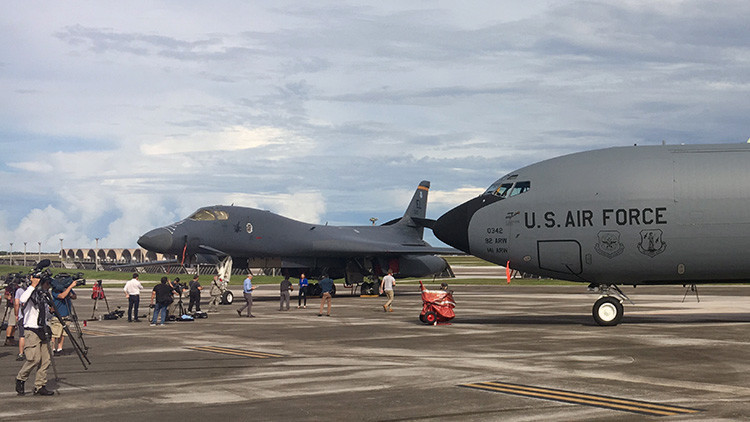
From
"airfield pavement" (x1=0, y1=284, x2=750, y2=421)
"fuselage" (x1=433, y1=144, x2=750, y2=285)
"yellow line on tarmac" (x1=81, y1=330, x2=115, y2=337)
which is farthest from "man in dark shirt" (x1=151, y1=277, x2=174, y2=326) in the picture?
"fuselage" (x1=433, y1=144, x2=750, y2=285)

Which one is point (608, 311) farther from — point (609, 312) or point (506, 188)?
point (506, 188)

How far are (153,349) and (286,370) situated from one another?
5.57 m

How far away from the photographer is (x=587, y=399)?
11023 mm

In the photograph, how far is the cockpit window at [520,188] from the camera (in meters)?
23.3

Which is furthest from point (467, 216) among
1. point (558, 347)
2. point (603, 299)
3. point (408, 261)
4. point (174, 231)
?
point (408, 261)

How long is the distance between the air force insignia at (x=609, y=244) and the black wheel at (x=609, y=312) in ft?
5.65

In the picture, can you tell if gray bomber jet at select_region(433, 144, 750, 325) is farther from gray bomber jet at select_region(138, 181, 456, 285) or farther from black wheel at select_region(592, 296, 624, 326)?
gray bomber jet at select_region(138, 181, 456, 285)

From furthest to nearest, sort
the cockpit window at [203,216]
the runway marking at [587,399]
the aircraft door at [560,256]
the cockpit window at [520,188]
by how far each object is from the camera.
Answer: the cockpit window at [203,216] < the cockpit window at [520,188] < the aircraft door at [560,256] < the runway marking at [587,399]

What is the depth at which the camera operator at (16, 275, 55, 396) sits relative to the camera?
478 inches

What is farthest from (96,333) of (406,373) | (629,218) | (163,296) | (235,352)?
(629,218)

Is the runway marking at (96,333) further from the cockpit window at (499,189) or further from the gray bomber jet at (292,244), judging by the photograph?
the gray bomber jet at (292,244)

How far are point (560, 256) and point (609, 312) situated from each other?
225cm

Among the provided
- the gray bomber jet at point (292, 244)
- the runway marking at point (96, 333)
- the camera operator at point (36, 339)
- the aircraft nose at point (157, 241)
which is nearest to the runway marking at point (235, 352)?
the camera operator at point (36, 339)

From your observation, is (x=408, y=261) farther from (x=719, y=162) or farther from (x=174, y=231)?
(x=719, y=162)
